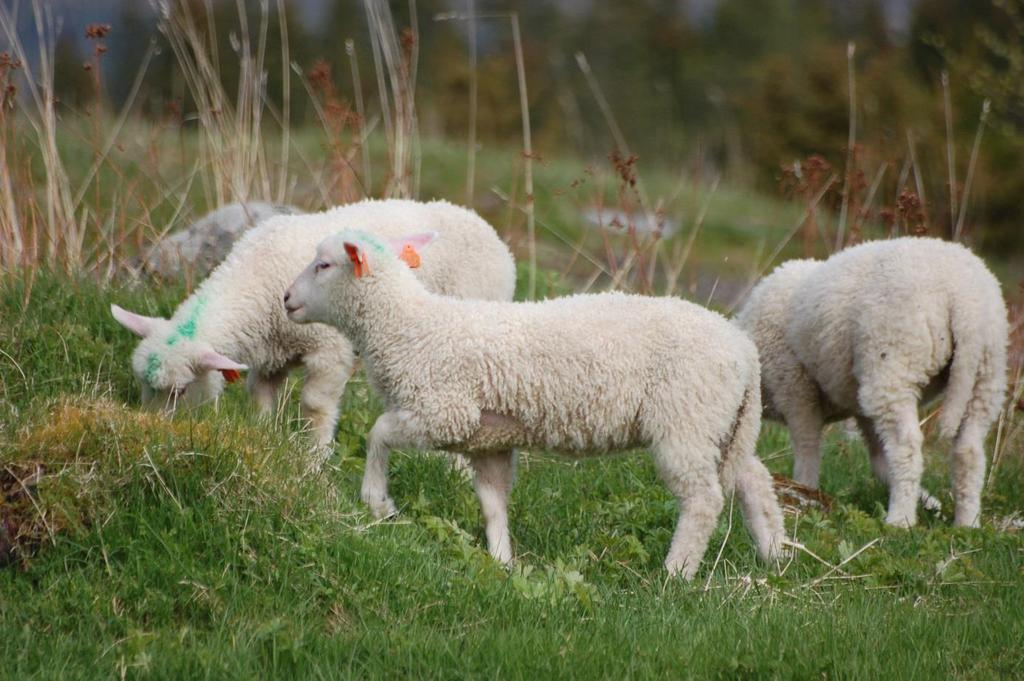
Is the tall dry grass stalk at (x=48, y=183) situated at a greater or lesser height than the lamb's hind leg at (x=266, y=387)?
greater

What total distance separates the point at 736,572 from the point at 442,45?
39.6m

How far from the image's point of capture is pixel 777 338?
22.7 feet

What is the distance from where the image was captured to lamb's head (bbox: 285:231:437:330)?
5309 millimetres

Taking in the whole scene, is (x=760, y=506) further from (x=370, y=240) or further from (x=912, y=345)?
(x=370, y=240)

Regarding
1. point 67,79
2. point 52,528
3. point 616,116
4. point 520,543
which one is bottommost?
point 616,116

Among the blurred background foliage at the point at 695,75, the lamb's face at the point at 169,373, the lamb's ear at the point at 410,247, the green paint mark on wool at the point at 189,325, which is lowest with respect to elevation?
the blurred background foliage at the point at 695,75

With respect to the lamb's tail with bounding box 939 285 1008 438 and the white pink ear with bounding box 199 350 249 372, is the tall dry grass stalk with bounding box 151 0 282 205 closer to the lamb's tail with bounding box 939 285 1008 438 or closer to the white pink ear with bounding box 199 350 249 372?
the white pink ear with bounding box 199 350 249 372

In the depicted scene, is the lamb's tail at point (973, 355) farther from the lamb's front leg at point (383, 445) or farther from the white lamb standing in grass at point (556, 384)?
the lamb's front leg at point (383, 445)

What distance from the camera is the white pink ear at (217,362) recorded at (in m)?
5.74

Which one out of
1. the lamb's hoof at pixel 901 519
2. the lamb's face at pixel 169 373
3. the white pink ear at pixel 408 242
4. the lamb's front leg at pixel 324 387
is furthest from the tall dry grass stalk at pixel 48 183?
the lamb's hoof at pixel 901 519

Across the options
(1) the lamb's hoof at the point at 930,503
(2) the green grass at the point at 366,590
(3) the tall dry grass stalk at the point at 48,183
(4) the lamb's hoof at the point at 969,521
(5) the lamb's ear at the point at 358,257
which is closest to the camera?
(2) the green grass at the point at 366,590

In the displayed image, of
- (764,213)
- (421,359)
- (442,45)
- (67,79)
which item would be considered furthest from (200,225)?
(442,45)

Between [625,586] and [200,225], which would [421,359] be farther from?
[200,225]

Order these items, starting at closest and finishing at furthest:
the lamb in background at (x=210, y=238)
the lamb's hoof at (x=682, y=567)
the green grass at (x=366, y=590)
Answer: the green grass at (x=366, y=590)
the lamb's hoof at (x=682, y=567)
the lamb in background at (x=210, y=238)
